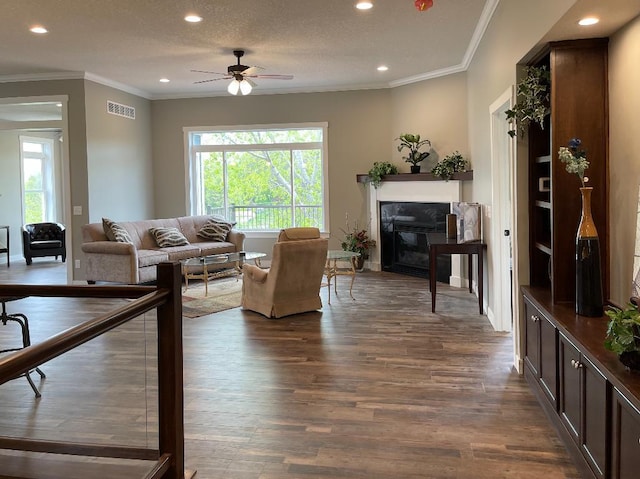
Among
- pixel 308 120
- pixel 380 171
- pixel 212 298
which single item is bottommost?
pixel 212 298

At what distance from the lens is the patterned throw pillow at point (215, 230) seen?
879 cm

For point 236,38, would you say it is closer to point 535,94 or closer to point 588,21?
point 535,94

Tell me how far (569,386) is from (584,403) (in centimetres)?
27

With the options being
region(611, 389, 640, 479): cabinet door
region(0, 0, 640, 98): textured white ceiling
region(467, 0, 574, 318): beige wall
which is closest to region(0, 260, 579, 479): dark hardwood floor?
region(611, 389, 640, 479): cabinet door

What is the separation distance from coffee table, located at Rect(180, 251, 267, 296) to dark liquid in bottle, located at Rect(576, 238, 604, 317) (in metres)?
4.87

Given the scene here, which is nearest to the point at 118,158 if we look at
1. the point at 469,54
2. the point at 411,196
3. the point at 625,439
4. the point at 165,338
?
the point at 411,196

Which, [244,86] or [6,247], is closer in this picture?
[244,86]

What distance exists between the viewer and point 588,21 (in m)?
2.82

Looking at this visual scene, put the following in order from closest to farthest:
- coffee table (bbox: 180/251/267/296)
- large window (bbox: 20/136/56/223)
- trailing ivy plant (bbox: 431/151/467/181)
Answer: coffee table (bbox: 180/251/267/296)
trailing ivy plant (bbox: 431/151/467/181)
large window (bbox: 20/136/56/223)

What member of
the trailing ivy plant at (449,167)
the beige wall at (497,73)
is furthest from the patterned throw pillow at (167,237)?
the beige wall at (497,73)

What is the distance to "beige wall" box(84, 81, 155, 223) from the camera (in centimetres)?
777

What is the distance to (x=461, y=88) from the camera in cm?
765

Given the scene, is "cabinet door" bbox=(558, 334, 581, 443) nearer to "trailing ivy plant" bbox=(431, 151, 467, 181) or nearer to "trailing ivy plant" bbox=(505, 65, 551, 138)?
"trailing ivy plant" bbox=(505, 65, 551, 138)

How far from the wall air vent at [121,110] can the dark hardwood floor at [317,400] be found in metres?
3.81
